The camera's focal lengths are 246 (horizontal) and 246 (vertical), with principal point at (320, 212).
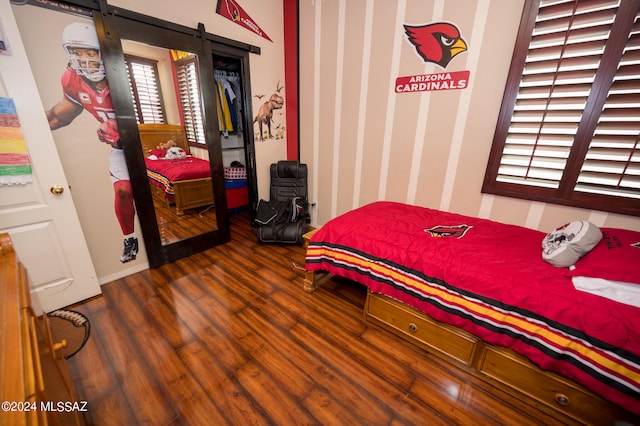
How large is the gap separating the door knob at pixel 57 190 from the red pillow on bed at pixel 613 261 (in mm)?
3422

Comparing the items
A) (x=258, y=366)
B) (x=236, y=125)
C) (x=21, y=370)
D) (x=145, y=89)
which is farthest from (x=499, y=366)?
(x=236, y=125)

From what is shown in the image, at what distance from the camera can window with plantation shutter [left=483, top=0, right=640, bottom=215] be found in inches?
63.3

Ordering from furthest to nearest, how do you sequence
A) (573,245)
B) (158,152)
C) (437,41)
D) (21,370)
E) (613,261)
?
(158,152) < (437,41) < (573,245) < (613,261) < (21,370)

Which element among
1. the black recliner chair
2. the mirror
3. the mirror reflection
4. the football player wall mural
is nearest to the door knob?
the football player wall mural

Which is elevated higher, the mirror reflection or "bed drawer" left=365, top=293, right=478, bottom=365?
the mirror reflection

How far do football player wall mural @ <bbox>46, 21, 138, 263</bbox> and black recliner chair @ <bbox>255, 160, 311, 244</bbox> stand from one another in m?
1.47

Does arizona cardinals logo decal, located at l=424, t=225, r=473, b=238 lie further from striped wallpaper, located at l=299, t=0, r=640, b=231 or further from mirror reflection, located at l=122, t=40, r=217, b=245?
mirror reflection, located at l=122, t=40, r=217, b=245

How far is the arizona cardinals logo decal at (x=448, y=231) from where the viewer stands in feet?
6.09

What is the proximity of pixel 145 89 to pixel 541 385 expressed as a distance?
369cm

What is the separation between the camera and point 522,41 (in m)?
1.86

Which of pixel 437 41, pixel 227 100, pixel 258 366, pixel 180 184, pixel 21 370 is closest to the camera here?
pixel 21 370

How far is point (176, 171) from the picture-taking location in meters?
2.81

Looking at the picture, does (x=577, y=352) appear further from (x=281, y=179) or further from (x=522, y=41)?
(x=281, y=179)

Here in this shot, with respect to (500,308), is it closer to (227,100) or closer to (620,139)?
(620,139)
